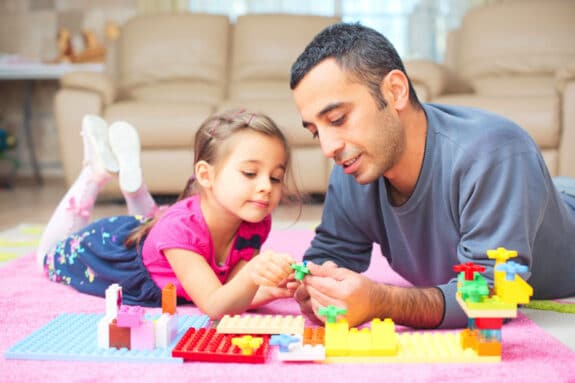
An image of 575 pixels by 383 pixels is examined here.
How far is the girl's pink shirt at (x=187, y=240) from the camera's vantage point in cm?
157

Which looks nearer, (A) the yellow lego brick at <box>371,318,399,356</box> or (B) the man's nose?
(A) the yellow lego brick at <box>371,318,399,356</box>

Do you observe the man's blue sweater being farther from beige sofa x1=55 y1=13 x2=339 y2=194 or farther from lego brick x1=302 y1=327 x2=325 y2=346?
beige sofa x1=55 y1=13 x2=339 y2=194

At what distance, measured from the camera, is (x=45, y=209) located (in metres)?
3.71

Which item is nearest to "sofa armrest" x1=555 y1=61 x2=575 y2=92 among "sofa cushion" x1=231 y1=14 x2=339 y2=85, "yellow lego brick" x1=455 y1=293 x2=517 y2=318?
"sofa cushion" x1=231 y1=14 x2=339 y2=85

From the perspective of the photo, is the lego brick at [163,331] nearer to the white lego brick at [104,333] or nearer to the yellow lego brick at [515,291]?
the white lego brick at [104,333]

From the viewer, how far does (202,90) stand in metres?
4.34

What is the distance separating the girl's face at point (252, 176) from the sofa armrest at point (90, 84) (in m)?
2.41

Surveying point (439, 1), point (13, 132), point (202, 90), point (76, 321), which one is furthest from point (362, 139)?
point (13, 132)

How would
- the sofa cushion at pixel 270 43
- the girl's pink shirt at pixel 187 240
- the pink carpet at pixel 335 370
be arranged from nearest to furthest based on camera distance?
the pink carpet at pixel 335 370
the girl's pink shirt at pixel 187 240
the sofa cushion at pixel 270 43

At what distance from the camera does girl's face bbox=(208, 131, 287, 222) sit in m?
1.56

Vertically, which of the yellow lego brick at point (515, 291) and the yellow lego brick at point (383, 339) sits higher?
the yellow lego brick at point (515, 291)

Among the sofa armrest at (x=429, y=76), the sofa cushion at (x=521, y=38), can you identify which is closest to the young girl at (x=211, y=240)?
the sofa armrest at (x=429, y=76)

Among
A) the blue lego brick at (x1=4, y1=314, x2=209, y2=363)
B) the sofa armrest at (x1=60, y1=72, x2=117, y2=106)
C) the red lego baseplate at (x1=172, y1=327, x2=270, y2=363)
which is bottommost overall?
the blue lego brick at (x1=4, y1=314, x2=209, y2=363)

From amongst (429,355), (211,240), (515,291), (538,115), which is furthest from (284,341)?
(538,115)
